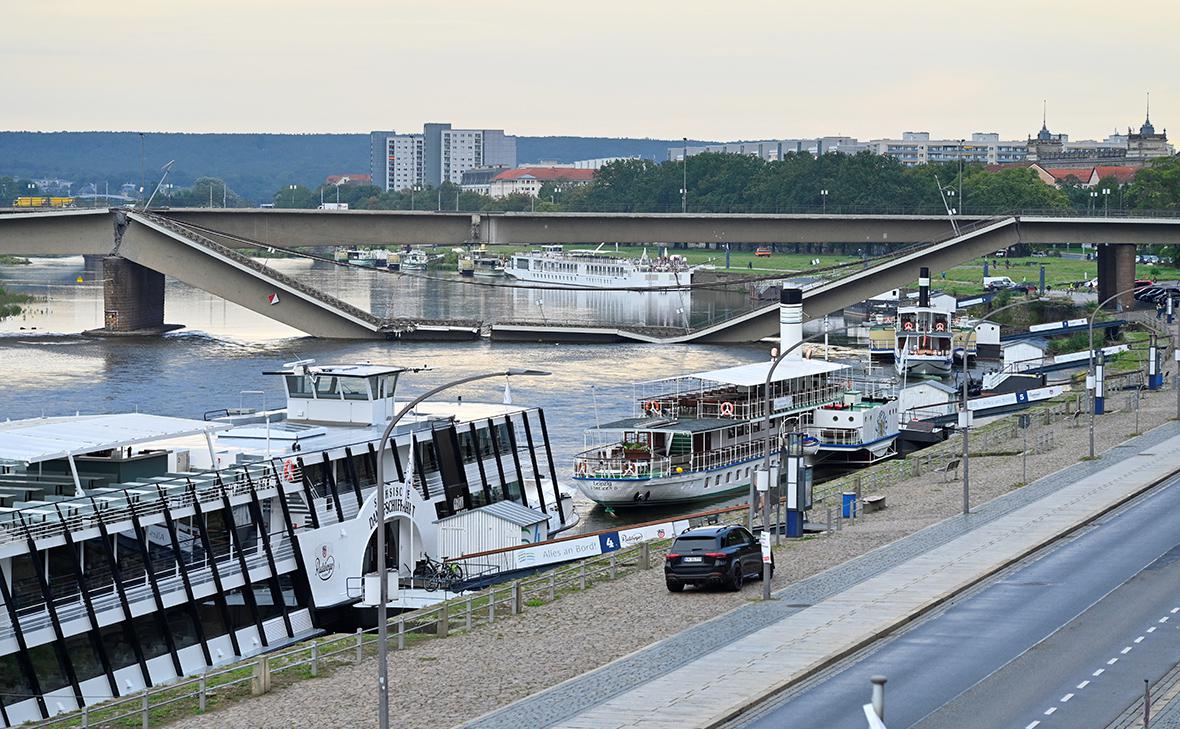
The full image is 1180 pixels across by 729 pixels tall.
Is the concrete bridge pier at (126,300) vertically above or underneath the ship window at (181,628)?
above

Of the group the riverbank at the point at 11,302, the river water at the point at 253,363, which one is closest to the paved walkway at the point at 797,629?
the river water at the point at 253,363

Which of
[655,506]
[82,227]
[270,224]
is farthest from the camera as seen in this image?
[270,224]

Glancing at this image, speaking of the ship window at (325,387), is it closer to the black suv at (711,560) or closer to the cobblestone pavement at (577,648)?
the cobblestone pavement at (577,648)

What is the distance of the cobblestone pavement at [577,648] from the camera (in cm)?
3203

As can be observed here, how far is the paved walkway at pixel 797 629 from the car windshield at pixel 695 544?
2.21 metres

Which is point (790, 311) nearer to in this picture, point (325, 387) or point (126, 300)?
point (325, 387)

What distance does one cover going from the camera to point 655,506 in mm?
71875

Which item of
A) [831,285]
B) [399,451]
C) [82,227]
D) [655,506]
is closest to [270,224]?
[82,227]

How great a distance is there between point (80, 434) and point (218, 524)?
4457mm

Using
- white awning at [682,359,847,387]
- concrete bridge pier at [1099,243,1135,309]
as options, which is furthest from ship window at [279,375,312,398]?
concrete bridge pier at [1099,243,1135,309]

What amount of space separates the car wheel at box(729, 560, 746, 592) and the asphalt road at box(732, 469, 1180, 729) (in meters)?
5.42

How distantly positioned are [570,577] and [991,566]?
1054 cm

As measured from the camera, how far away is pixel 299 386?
2199 inches

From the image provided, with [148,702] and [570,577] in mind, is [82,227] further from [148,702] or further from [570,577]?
[148,702]
